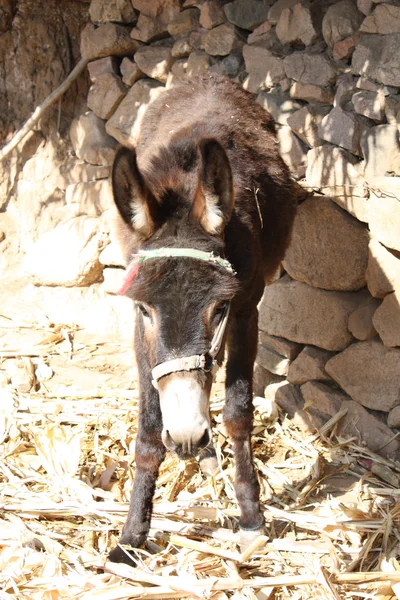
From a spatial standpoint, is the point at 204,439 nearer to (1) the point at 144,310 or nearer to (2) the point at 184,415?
(2) the point at 184,415

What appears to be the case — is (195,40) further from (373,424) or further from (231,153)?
(373,424)

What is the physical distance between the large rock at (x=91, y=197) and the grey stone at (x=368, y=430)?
247 cm

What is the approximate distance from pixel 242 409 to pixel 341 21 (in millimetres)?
2130

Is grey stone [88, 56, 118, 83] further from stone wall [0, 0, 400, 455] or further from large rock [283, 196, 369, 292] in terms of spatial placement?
large rock [283, 196, 369, 292]

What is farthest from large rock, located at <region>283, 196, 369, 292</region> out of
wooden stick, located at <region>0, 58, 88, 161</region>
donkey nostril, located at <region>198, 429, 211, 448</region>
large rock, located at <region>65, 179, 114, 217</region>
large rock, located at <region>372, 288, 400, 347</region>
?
wooden stick, located at <region>0, 58, 88, 161</region>

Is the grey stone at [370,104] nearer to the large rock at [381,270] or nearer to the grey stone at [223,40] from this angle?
the large rock at [381,270]

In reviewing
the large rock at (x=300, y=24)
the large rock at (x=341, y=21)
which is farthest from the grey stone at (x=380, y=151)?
the large rock at (x=300, y=24)

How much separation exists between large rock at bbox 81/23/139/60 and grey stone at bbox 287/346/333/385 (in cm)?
261

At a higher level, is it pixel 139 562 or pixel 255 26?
pixel 255 26

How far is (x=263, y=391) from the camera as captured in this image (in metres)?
4.48

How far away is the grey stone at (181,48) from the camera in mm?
4512

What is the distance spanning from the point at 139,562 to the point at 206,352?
95 cm

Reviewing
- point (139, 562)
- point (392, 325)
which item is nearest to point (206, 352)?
point (139, 562)

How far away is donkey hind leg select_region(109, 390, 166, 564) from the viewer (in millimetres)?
2783
